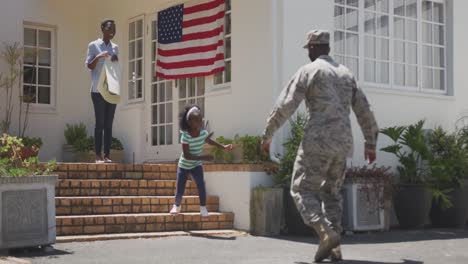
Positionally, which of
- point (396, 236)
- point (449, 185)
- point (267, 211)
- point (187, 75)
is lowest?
point (396, 236)

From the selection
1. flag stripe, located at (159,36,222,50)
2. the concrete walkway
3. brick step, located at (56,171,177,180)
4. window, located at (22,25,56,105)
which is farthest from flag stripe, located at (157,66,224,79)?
the concrete walkway

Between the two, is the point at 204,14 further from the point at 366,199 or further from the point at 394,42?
the point at 366,199

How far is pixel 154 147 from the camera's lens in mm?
12250

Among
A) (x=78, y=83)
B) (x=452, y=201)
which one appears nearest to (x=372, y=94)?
(x=452, y=201)

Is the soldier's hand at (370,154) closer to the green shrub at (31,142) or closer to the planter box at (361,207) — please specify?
the planter box at (361,207)

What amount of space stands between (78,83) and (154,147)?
7.67ft

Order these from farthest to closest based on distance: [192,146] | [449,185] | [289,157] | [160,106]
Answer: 1. [160,106]
2. [449,185]
3. [289,157]
4. [192,146]

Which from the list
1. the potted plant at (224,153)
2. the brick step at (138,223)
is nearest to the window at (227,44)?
the potted plant at (224,153)

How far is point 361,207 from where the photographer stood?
9.15 metres

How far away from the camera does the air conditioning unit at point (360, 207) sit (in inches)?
357

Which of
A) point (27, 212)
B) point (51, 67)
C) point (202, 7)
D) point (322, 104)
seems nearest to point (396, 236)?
point (322, 104)

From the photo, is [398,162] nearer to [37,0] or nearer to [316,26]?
[316,26]

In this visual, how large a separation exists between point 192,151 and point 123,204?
1113 millimetres

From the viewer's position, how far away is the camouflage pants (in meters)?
5.84
